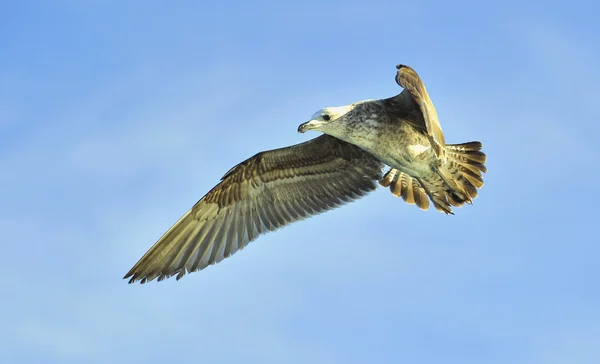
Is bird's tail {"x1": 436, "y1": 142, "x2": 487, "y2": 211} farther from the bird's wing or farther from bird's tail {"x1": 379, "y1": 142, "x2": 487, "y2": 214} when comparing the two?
the bird's wing

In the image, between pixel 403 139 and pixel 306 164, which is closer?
pixel 403 139

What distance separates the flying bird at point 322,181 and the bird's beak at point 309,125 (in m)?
0.08

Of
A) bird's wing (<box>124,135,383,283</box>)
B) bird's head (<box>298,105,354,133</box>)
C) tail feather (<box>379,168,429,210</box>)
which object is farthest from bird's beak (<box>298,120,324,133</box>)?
tail feather (<box>379,168,429,210</box>)

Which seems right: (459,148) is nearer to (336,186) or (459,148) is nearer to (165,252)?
(336,186)

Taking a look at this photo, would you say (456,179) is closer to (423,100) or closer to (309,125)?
(423,100)

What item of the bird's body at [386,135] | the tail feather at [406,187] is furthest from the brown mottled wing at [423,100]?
the tail feather at [406,187]

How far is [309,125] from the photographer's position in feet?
37.9

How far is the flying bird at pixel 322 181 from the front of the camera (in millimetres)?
11719

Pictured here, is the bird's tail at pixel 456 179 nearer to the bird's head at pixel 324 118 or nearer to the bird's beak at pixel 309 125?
the bird's head at pixel 324 118

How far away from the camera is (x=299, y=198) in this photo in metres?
12.9

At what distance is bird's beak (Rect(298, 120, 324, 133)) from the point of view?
11.6 metres

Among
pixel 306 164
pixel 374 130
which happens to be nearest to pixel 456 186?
pixel 374 130

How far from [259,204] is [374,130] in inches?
84.9

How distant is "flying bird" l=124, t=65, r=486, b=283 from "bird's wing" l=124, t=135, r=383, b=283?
1 cm
